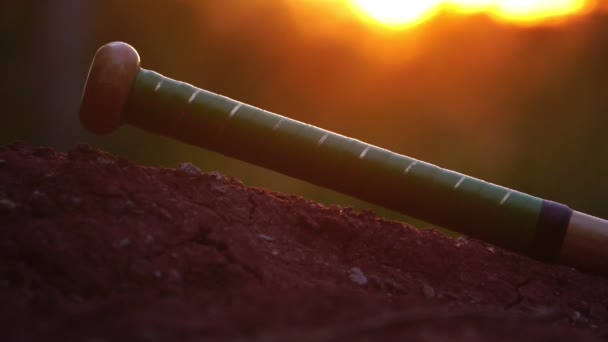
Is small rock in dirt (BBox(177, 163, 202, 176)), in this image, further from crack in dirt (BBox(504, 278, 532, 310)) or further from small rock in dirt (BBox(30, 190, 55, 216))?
crack in dirt (BBox(504, 278, 532, 310))

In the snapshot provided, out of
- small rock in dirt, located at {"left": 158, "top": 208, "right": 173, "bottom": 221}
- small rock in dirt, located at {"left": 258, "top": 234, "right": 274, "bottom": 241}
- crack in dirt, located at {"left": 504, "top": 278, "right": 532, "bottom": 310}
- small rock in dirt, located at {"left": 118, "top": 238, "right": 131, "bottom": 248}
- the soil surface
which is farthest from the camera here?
crack in dirt, located at {"left": 504, "top": 278, "right": 532, "bottom": 310}

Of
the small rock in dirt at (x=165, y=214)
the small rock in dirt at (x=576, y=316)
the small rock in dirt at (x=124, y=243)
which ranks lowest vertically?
the small rock in dirt at (x=576, y=316)

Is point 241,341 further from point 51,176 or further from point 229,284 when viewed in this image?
point 51,176

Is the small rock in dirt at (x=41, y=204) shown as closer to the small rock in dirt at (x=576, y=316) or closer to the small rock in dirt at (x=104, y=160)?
the small rock in dirt at (x=104, y=160)

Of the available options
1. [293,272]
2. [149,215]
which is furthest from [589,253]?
[149,215]

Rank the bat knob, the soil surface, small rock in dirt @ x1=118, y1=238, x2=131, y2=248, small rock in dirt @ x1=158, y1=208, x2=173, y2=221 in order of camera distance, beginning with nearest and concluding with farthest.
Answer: the soil surface, small rock in dirt @ x1=118, y1=238, x2=131, y2=248, small rock in dirt @ x1=158, y1=208, x2=173, y2=221, the bat knob

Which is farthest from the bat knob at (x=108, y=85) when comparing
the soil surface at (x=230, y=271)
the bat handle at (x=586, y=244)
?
the bat handle at (x=586, y=244)

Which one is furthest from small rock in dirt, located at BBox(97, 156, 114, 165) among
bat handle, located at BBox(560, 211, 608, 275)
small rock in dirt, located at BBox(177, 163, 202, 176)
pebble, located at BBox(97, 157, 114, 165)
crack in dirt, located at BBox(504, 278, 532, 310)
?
bat handle, located at BBox(560, 211, 608, 275)
